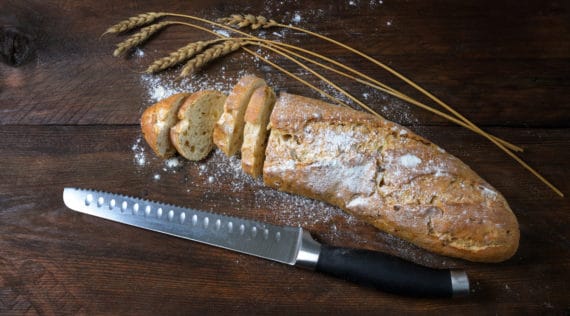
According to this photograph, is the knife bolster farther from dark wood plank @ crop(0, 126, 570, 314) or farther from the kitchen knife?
dark wood plank @ crop(0, 126, 570, 314)

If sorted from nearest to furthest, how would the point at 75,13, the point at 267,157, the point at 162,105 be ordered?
the point at 267,157, the point at 162,105, the point at 75,13

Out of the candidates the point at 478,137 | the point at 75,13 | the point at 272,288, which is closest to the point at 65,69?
the point at 75,13

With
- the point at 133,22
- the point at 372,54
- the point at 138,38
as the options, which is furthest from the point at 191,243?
the point at 372,54

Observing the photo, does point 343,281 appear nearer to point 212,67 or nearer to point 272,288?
point 272,288

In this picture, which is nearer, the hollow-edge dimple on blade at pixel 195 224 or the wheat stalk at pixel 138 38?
the hollow-edge dimple on blade at pixel 195 224

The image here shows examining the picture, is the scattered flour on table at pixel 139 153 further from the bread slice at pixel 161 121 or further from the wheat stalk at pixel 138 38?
the wheat stalk at pixel 138 38

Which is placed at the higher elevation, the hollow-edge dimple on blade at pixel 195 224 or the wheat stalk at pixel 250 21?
the wheat stalk at pixel 250 21

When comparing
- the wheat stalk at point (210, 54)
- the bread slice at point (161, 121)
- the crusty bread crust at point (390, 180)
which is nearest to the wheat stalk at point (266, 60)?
the wheat stalk at point (210, 54)

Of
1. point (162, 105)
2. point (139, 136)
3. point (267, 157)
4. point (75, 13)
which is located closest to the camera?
point (267, 157)
